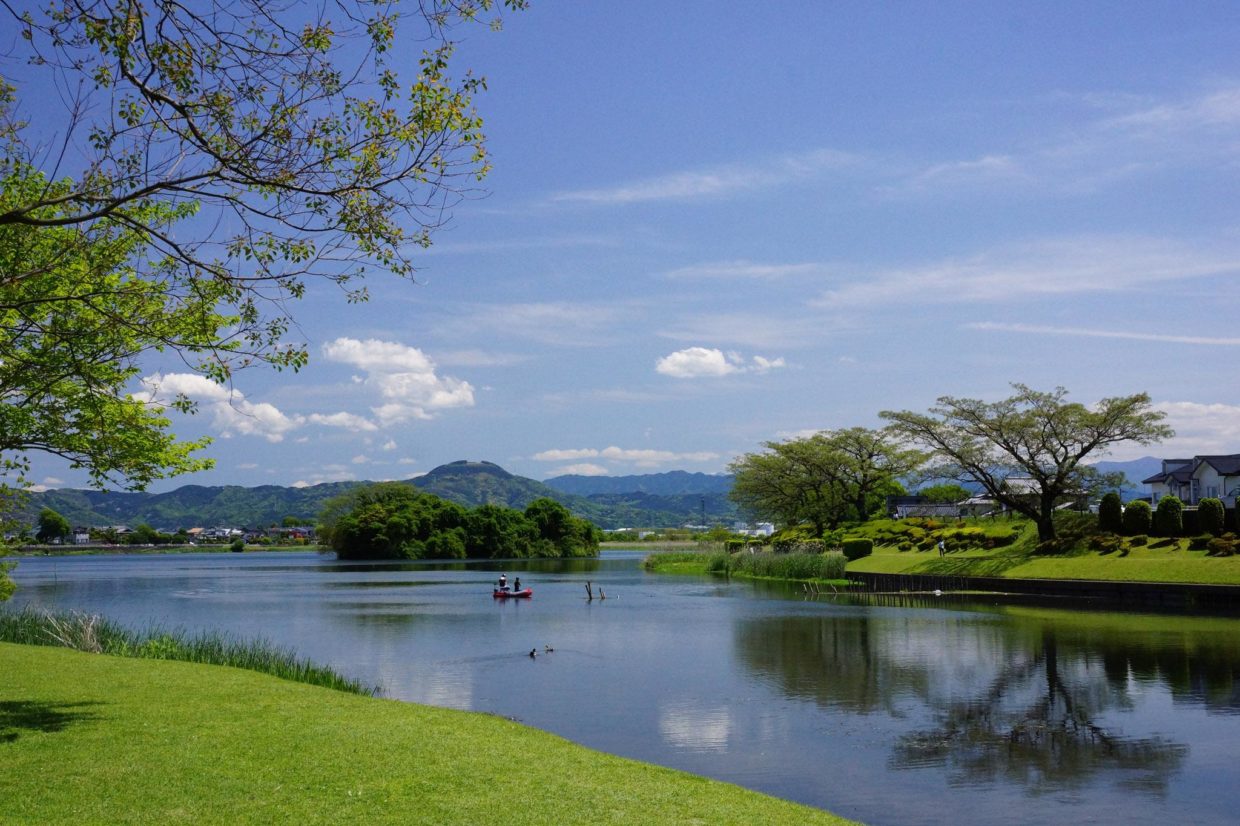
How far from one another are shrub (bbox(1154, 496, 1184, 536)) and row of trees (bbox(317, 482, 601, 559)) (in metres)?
82.2

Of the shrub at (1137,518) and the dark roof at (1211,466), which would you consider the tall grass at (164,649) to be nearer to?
the shrub at (1137,518)

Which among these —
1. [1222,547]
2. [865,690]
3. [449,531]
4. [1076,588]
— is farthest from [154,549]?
[865,690]

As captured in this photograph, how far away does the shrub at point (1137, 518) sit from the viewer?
144 feet

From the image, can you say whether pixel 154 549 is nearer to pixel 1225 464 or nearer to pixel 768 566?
pixel 768 566

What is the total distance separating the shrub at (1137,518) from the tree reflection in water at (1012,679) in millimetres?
14897

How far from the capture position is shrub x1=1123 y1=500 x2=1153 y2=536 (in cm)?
4384

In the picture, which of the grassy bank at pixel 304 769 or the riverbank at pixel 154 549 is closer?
the grassy bank at pixel 304 769

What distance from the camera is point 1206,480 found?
65.6 metres

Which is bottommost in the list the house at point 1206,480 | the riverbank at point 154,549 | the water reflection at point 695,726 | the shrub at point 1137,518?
the riverbank at point 154,549

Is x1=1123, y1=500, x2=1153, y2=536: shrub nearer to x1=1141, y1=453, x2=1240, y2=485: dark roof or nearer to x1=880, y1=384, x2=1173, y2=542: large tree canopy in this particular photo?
x1=880, y1=384, x2=1173, y2=542: large tree canopy

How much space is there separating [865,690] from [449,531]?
325 feet

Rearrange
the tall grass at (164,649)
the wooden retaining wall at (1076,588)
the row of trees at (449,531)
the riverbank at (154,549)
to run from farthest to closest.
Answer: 1. the riverbank at (154,549)
2. the row of trees at (449,531)
3. the wooden retaining wall at (1076,588)
4. the tall grass at (164,649)

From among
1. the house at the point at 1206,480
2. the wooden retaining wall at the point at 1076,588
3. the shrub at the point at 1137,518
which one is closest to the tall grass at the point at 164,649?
the wooden retaining wall at the point at 1076,588

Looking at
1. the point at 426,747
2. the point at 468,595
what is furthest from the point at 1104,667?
the point at 468,595
